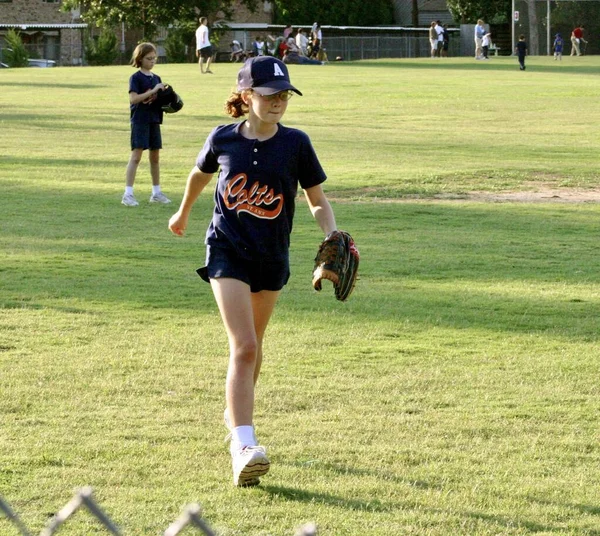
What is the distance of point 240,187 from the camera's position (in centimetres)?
519

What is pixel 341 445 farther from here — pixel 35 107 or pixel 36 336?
pixel 35 107

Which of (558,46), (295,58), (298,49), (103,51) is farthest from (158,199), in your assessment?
(103,51)

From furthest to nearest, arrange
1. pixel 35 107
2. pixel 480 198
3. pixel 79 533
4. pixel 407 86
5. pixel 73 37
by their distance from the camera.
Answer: pixel 73 37 → pixel 407 86 → pixel 35 107 → pixel 480 198 → pixel 79 533

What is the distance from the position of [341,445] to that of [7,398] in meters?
1.86

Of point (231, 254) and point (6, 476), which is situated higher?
point (231, 254)

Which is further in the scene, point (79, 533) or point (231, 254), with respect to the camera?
point (231, 254)

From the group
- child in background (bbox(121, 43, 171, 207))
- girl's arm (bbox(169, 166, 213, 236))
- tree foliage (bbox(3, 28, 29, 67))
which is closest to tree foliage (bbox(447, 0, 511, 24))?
tree foliage (bbox(3, 28, 29, 67))

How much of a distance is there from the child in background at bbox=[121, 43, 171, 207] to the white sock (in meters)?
8.39

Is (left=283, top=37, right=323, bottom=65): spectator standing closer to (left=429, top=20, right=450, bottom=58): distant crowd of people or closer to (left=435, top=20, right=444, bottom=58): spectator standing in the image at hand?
(left=429, top=20, right=450, bottom=58): distant crowd of people

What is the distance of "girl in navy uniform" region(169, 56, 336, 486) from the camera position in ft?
16.8

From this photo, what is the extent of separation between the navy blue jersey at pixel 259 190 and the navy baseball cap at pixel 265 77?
0.69 ft

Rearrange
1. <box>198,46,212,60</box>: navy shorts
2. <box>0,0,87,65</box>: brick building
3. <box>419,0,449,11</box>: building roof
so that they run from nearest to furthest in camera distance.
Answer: <box>198,46,212,60</box>: navy shorts → <box>0,0,87,65</box>: brick building → <box>419,0,449,11</box>: building roof

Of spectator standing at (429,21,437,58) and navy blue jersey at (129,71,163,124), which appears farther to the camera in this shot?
spectator standing at (429,21,437,58)

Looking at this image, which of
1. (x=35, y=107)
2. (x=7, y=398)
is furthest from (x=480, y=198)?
(x=35, y=107)
